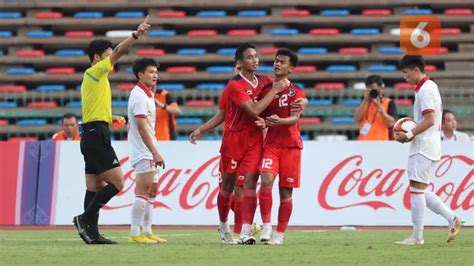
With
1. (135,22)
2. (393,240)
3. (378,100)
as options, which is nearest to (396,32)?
(135,22)

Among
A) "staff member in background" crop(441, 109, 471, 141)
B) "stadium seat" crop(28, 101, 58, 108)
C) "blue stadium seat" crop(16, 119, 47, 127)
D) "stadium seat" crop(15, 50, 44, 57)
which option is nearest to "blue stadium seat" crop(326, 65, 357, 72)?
"stadium seat" crop(28, 101, 58, 108)

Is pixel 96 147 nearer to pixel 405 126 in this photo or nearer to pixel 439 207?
pixel 405 126

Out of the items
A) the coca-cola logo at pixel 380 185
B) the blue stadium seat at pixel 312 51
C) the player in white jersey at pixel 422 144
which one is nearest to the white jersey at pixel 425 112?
the player in white jersey at pixel 422 144

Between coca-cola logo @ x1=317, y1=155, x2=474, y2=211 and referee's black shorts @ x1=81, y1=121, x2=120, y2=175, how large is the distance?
20.0ft

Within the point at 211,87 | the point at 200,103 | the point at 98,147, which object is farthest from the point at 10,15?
the point at 98,147

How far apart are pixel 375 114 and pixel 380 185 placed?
4.91 ft

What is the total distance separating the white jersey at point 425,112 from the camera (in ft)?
41.7

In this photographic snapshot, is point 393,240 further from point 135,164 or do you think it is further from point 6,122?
point 6,122

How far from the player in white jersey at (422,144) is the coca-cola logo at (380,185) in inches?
211

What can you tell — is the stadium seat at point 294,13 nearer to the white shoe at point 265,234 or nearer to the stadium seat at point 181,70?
the stadium seat at point 181,70

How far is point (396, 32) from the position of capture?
27.3 metres

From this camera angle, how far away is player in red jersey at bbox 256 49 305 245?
1236 cm

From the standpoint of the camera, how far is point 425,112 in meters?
12.7

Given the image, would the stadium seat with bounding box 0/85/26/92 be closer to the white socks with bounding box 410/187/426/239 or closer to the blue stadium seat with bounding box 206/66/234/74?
the blue stadium seat with bounding box 206/66/234/74
